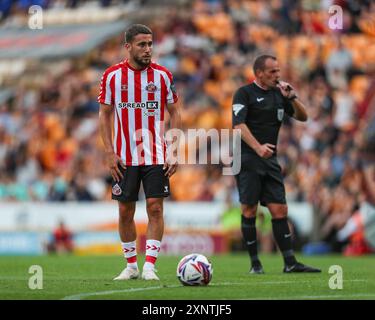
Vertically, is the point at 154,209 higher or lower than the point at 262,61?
lower

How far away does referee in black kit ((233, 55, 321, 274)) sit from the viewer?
1169cm

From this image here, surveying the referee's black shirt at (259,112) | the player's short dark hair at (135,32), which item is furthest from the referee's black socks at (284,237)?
the player's short dark hair at (135,32)

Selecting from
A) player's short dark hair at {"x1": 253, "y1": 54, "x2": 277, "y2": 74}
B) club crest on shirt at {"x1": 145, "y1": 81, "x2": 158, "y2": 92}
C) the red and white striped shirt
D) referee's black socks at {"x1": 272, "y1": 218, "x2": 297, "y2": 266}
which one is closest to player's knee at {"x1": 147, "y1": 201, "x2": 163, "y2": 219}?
the red and white striped shirt

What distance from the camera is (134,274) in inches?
416

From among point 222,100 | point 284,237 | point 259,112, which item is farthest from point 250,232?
point 222,100

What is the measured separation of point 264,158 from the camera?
1164 centimetres

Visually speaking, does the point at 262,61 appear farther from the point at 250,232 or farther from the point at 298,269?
the point at 298,269

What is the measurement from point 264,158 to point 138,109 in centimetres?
180

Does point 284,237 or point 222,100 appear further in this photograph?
point 222,100

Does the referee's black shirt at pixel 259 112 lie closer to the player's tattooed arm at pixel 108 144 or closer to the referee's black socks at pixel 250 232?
the referee's black socks at pixel 250 232

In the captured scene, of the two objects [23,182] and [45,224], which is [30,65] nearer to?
[23,182]

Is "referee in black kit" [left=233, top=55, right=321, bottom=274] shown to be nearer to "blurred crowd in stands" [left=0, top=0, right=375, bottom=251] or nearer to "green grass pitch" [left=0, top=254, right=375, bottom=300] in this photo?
"green grass pitch" [left=0, top=254, right=375, bottom=300]

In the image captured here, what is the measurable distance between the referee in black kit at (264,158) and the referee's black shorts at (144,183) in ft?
5.05
